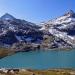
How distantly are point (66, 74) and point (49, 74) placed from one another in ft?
28.3

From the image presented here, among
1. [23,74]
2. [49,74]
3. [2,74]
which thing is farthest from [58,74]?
[2,74]

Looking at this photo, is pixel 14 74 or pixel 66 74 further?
pixel 66 74

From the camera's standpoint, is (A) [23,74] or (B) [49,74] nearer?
(A) [23,74]

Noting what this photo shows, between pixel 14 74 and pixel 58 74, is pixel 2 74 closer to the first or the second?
pixel 14 74

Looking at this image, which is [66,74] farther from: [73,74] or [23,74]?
[23,74]

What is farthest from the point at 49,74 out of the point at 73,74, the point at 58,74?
the point at 73,74

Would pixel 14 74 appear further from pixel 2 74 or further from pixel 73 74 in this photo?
pixel 73 74

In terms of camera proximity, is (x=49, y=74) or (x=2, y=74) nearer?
(x=2, y=74)

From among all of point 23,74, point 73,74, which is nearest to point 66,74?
point 73,74

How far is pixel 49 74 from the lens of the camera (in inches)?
4168

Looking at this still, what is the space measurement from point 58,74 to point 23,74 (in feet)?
59.7

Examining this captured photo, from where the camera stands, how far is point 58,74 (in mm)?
105375

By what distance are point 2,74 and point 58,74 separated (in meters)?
28.5

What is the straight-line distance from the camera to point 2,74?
93.1 meters
